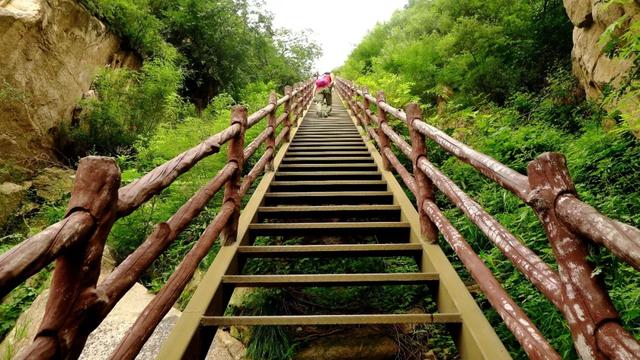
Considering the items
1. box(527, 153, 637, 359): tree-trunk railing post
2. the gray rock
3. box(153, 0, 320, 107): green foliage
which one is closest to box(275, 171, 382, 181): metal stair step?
box(527, 153, 637, 359): tree-trunk railing post

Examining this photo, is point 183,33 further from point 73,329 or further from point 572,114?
point 73,329

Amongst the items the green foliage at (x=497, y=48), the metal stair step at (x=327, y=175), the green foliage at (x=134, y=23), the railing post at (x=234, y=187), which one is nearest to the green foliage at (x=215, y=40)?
the green foliage at (x=134, y=23)

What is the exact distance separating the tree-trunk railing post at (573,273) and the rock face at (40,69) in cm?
835

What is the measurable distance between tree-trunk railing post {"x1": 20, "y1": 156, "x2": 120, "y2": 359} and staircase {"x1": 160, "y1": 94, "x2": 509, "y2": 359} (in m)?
0.79

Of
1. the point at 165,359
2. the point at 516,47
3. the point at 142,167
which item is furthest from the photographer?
the point at 516,47

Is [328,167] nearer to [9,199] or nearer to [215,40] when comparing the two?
[9,199]

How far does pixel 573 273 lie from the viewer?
1.08m

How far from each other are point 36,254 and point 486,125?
586cm

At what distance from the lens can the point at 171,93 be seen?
9406 mm

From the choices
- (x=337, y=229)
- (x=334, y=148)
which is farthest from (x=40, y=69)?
(x=337, y=229)

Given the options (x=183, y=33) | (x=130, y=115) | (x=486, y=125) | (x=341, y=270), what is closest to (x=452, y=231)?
(x=341, y=270)

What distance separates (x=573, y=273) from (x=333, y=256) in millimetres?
1964

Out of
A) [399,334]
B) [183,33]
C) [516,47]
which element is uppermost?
[183,33]

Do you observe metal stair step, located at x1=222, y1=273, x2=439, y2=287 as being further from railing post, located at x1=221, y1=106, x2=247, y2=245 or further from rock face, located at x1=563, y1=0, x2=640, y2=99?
rock face, located at x1=563, y1=0, x2=640, y2=99
